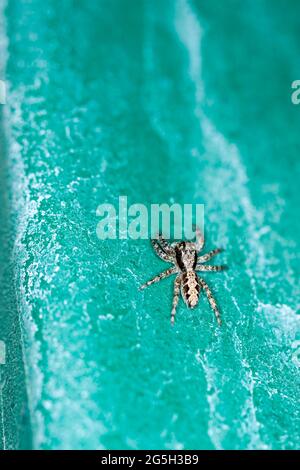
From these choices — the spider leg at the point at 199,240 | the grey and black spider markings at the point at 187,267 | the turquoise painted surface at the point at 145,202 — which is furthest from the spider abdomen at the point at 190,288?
the spider leg at the point at 199,240

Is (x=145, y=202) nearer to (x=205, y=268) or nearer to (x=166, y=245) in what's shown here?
(x=166, y=245)

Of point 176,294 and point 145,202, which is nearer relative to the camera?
point 176,294

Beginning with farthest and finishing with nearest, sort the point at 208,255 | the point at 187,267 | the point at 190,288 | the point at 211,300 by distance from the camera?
the point at 208,255
the point at 187,267
the point at 211,300
the point at 190,288

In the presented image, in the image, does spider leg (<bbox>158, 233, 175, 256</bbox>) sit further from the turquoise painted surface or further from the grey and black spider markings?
the turquoise painted surface

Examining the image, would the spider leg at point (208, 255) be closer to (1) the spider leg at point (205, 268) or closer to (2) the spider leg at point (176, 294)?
(1) the spider leg at point (205, 268)

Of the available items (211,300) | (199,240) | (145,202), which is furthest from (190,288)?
(145,202)
